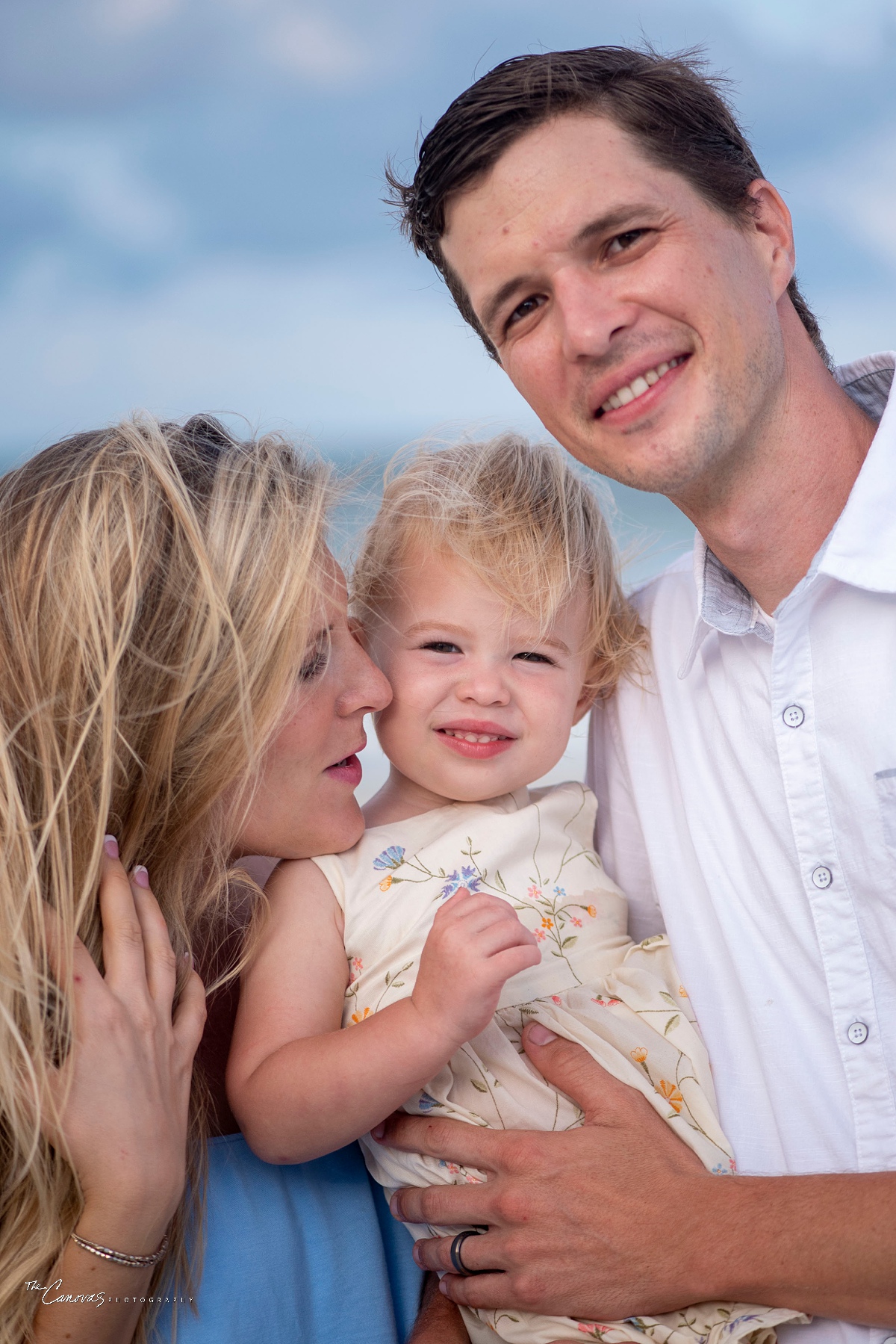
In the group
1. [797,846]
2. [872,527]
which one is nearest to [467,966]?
[797,846]

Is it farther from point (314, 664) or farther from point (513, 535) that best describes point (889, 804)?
point (314, 664)

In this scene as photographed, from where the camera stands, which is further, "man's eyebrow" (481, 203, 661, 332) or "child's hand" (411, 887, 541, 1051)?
"man's eyebrow" (481, 203, 661, 332)

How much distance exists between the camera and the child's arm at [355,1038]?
4.86ft

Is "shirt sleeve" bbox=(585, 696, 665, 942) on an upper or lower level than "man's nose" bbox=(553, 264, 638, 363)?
lower

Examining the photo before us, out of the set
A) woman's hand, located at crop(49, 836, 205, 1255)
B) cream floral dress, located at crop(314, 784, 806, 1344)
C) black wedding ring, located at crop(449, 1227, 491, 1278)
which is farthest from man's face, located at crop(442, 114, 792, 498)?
black wedding ring, located at crop(449, 1227, 491, 1278)

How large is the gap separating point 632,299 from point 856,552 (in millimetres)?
546

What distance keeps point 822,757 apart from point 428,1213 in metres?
0.91

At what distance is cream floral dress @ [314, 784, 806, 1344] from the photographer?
1.63 meters

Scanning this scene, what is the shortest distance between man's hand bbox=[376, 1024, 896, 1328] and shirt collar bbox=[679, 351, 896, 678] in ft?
2.56

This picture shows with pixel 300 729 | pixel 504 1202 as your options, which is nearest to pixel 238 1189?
pixel 504 1202

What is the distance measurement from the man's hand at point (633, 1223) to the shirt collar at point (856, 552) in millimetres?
781

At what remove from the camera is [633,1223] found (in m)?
1.51

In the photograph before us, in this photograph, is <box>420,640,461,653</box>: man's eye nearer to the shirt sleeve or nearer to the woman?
the woman

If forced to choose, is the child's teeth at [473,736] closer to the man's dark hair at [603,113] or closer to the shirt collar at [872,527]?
the shirt collar at [872,527]
